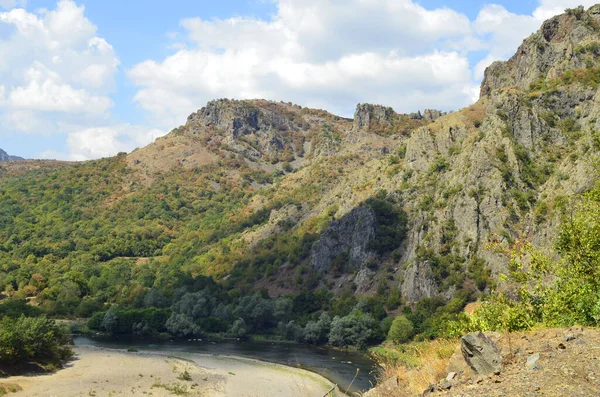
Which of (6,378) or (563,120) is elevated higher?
(563,120)

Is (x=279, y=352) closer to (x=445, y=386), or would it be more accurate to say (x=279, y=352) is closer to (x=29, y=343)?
(x=29, y=343)

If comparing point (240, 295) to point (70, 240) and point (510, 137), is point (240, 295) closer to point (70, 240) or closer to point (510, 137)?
point (510, 137)

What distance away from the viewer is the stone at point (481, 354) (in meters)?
15.9

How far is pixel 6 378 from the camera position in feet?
173

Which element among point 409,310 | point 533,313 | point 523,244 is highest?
point 523,244

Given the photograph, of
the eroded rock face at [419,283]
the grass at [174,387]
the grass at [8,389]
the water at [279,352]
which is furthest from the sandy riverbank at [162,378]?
the eroded rock face at [419,283]

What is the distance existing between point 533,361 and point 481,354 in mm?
1632

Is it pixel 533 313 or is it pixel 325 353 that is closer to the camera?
pixel 533 313

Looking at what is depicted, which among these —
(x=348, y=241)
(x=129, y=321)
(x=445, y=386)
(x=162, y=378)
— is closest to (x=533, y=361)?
(x=445, y=386)

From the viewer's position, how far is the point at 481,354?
16.2 metres

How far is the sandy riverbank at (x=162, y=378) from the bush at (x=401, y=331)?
28.1 m

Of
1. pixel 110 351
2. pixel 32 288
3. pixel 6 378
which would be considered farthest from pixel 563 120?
pixel 32 288

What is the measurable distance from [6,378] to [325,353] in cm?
5171

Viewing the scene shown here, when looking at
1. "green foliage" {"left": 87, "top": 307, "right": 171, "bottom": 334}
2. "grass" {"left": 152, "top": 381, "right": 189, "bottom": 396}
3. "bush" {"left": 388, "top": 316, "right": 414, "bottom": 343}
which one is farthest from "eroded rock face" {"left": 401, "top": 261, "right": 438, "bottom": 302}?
"grass" {"left": 152, "top": 381, "right": 189, "bottom": 396}
